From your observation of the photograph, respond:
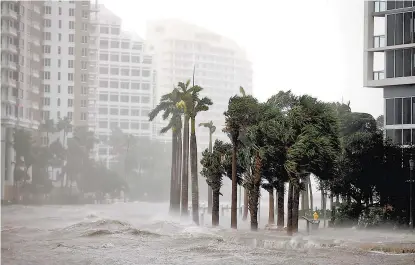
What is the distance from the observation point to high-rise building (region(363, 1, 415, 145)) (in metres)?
16.5

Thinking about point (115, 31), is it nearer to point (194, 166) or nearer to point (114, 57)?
point (114, 57)

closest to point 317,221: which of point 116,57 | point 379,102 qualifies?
point 379,102

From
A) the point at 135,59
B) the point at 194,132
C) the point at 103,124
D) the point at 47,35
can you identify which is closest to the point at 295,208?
the point at 194,132

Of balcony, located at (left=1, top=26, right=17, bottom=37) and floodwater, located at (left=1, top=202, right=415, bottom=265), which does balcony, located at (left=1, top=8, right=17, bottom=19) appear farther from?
floodwater, located at (left=1, top=202, right=415, bottom=265)

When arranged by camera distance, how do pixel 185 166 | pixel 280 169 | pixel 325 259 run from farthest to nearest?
pixel 185 166 → pixel 280 169 → pixel 325 259

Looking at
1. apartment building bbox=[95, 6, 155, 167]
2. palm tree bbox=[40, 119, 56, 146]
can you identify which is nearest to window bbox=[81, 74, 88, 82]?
apartment building bbox=[95, 6, 155, 167]

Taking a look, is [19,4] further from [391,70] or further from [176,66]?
[391,70]

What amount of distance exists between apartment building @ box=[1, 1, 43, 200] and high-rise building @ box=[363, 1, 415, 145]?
5.22 m

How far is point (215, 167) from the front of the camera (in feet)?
58.7

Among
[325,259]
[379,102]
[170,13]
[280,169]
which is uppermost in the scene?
[170,13]

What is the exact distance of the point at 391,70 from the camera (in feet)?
55.0

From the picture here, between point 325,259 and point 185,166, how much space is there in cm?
511

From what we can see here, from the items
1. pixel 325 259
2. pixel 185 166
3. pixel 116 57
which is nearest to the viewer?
pixel 325 259

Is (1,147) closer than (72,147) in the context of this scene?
Yes
